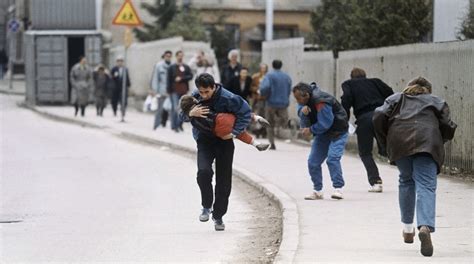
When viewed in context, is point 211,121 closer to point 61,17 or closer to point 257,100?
point 257,100

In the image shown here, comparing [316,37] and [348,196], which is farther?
[316,37]

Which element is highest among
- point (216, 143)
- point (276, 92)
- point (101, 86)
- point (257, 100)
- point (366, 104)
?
point (366, 104)

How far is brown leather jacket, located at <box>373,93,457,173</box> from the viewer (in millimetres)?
10391

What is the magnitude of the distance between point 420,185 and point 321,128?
160 inches

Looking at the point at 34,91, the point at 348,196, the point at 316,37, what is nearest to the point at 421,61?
the point at 348,196

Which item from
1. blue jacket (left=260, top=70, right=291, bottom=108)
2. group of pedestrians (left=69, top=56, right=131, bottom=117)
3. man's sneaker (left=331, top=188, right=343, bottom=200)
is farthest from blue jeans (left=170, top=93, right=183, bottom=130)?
man's sneaker (left=331, top=188, right=343, bottom=200)

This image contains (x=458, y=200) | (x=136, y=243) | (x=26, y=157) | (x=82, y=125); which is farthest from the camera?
(x=82, y=125)

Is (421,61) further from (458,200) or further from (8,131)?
(8,131)

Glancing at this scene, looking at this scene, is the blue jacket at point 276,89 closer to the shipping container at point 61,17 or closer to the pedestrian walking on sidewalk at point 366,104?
the pedestrian walking on sidewalk at point 366,104

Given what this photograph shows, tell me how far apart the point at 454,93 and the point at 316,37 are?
1279 cm

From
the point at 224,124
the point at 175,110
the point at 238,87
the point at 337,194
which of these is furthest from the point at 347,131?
the point at 175,110

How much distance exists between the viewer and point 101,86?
1396 inches

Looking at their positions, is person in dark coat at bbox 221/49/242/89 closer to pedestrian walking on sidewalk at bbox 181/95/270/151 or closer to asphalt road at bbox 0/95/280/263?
asphalt road at bbox 0/95/280/263

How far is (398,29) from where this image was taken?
23938 mm
